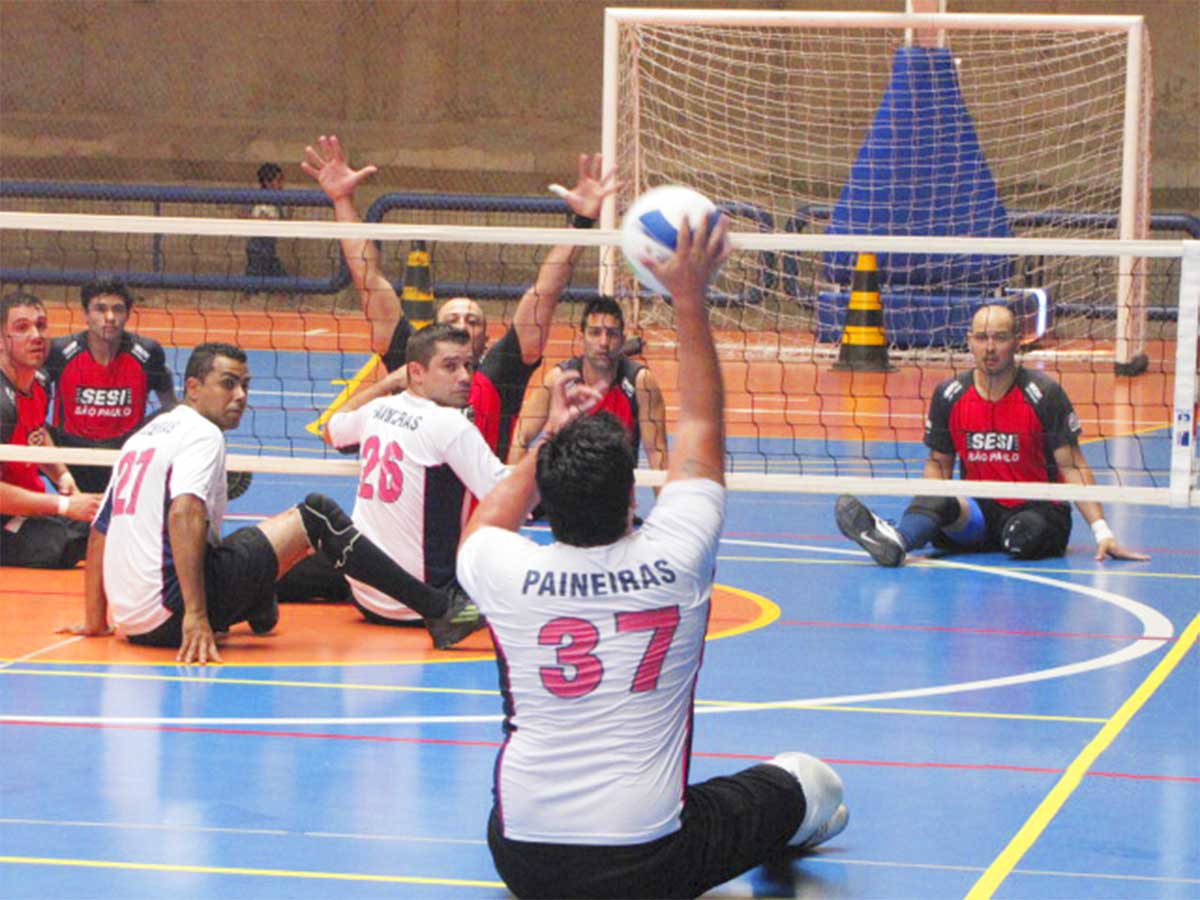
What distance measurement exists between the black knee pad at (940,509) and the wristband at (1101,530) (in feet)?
2.08

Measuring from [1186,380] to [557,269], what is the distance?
8.35 ft

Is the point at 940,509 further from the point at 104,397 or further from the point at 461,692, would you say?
the point at 104,397

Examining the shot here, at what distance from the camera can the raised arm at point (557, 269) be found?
23.4ft

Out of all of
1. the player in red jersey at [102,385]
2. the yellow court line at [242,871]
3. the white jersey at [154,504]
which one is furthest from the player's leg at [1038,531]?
the yellow court line at [242,871]

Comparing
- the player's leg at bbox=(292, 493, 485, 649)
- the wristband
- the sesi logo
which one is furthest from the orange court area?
the wristband

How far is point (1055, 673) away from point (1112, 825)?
1854 millimetres

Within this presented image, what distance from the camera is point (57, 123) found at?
24.0 meters

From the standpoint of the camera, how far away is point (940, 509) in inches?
376

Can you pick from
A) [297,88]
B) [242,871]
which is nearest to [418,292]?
[297,88]

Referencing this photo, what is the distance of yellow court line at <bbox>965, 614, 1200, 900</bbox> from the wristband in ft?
4.64

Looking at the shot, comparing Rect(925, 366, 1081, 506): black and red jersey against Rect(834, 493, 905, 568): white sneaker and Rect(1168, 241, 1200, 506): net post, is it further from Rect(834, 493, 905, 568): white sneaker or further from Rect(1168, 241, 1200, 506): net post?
Rect(1168, 241, 1200, 506): net post

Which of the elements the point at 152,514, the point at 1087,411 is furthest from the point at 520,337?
the point at 1087,411

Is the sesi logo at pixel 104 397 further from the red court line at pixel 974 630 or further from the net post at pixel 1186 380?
the net post at pixel 1186 380

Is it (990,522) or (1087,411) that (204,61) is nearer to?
(1087,411)
